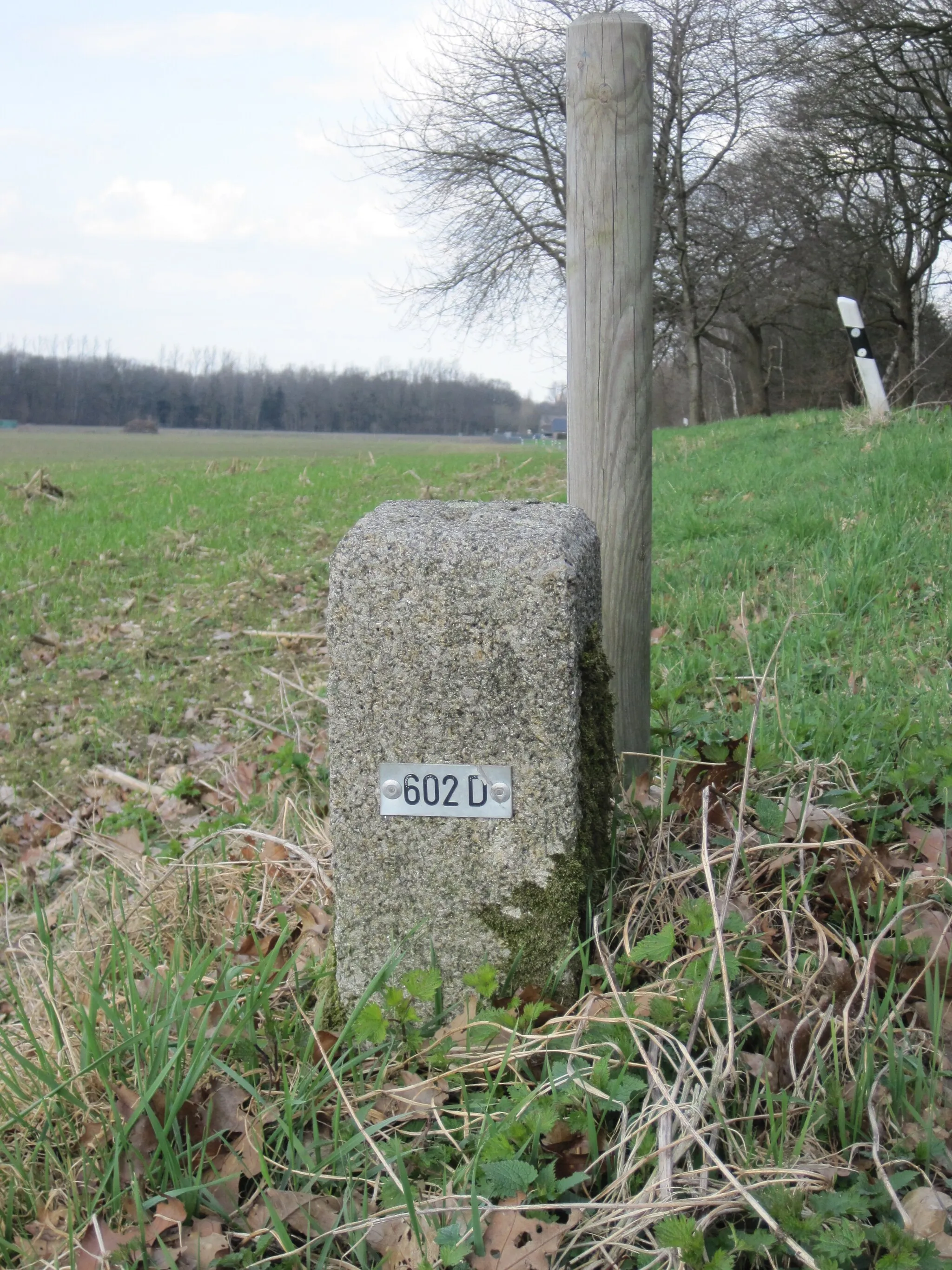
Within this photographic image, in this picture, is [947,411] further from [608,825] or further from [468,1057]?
[468,1057]

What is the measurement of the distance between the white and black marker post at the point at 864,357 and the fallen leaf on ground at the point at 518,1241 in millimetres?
9025

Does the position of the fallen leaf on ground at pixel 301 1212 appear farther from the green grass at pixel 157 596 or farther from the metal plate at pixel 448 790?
the green grass at pixel 157 596

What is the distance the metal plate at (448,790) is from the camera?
209 centimetres

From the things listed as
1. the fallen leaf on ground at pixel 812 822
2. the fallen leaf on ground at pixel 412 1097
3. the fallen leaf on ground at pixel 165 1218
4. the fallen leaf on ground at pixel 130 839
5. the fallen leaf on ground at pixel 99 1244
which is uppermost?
the fallen leaf on ground at pixel 812 822

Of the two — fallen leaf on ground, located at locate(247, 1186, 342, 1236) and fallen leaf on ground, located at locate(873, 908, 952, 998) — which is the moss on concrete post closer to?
fallen leaf on ground, located at locate(247, 1186, 342, 1236)

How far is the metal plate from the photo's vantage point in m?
2.09

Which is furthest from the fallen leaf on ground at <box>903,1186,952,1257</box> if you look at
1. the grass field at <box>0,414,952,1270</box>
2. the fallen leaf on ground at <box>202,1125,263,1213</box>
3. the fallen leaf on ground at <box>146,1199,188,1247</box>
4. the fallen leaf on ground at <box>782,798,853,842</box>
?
the fallen leaf on ground at <box>146,1199,188,1247</box>

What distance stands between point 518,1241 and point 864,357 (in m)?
9.66

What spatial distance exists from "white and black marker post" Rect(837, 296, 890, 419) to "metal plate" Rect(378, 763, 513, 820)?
8.47 meters

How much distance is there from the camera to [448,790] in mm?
2100

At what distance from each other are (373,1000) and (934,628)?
111 inches

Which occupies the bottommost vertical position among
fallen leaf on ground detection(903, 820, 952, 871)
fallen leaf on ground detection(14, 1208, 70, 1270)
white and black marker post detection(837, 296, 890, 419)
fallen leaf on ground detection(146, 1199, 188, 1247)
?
fallen leaf on ground detection(14, 1208, 70, 1270)

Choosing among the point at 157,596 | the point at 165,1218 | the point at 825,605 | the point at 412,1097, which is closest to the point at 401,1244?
the point at 412,1097

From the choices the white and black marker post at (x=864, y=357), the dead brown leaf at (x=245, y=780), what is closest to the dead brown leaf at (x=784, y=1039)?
the dead brown leaf at (x=245, y=780)
